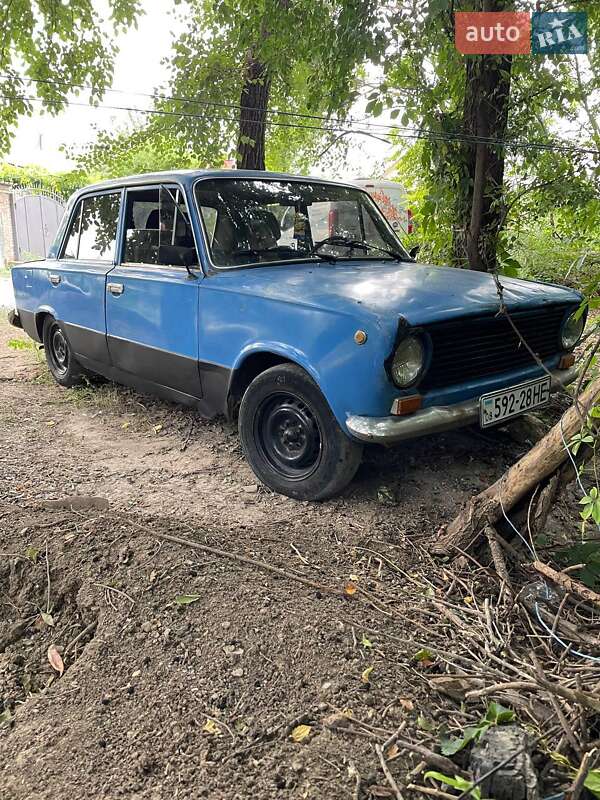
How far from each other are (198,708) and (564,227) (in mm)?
5940

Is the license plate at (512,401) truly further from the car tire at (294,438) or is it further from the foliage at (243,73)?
the foliage at (243,73)

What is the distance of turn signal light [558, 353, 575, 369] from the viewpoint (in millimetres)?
3830

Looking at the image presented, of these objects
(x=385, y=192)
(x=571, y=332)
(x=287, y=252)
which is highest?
(x=385, y=192)

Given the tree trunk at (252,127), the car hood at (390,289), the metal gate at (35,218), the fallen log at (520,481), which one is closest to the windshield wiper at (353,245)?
the car hood at (390,289)

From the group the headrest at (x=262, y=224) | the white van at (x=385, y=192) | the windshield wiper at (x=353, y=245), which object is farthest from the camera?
the white van at (x=385, y=192)

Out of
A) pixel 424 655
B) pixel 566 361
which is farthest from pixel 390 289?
pixel 424 655

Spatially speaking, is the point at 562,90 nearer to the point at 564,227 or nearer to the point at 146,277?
the point at 564,227

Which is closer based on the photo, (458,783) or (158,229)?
(458,783)

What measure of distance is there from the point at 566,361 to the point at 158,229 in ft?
9.45

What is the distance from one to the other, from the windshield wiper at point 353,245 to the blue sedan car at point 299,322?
1 centimetres

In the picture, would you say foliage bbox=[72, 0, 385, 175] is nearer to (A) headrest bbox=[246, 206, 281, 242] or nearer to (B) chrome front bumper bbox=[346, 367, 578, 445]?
(A) headrest bbox=[246, 206, 281, 242]

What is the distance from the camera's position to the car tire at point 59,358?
554cm

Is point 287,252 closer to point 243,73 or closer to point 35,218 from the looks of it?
point 243,73

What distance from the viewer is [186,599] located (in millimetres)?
2443
